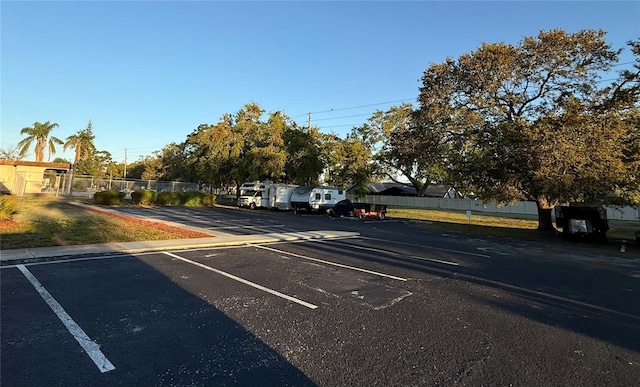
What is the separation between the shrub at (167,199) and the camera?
106ft

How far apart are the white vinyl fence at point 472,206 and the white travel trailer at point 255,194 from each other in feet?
60.5

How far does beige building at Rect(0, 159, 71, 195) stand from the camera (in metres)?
31.7

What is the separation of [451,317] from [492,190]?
12372 millimetres

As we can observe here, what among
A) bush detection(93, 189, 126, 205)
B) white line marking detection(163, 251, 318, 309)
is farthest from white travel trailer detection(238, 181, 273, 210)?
white line marking detection(163, 251, 318, 309)

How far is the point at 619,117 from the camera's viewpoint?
1470 centimetres

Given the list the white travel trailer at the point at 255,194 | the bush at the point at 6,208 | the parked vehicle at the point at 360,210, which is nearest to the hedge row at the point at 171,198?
the white travel trailer at the point at 255,194

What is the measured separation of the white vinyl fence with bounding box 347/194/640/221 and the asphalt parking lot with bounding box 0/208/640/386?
21625mm

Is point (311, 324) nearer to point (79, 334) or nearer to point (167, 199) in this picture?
point (79, 334)

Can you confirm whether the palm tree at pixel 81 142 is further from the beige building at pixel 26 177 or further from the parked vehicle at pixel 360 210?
the parked vehicle at pixel 360 210

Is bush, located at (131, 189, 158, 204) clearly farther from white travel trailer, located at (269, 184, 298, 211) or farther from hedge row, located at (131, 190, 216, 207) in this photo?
white travel trailer, located at (269, 184, 298, 211)

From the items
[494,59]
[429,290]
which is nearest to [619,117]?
[494,59]

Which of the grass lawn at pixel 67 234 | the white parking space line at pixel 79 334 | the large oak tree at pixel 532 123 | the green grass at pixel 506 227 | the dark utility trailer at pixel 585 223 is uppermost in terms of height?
the large oak tree at pixel 532 123

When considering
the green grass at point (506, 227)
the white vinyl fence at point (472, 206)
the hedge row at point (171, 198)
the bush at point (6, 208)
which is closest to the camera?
the bush at point (6, 208)

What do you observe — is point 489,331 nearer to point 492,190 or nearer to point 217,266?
point 217,266
